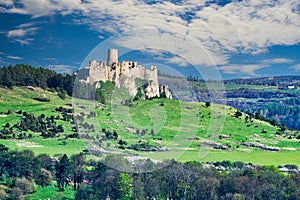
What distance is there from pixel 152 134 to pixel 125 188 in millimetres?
19918

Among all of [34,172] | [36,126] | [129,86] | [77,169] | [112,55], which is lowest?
[34,172]

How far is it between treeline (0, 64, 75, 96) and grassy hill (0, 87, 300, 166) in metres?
3.77

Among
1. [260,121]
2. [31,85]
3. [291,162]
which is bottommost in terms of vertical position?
[291,162]

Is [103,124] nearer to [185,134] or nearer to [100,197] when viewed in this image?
[100,197]

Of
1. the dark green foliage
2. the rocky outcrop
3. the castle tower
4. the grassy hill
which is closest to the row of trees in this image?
the grassy hill

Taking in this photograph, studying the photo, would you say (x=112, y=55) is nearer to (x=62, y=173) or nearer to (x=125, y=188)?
(x=125, y=188)

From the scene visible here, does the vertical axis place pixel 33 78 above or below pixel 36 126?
above

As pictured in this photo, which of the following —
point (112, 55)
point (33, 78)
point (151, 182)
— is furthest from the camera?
point (33, 78)

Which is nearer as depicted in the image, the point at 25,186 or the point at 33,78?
the point at 25,186

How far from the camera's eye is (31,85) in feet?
492

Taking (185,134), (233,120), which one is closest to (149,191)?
(185,134)

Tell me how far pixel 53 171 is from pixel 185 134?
32.8 metres

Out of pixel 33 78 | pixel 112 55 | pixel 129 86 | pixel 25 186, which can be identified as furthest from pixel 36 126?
pixel 112 55

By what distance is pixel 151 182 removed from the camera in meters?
59.3
